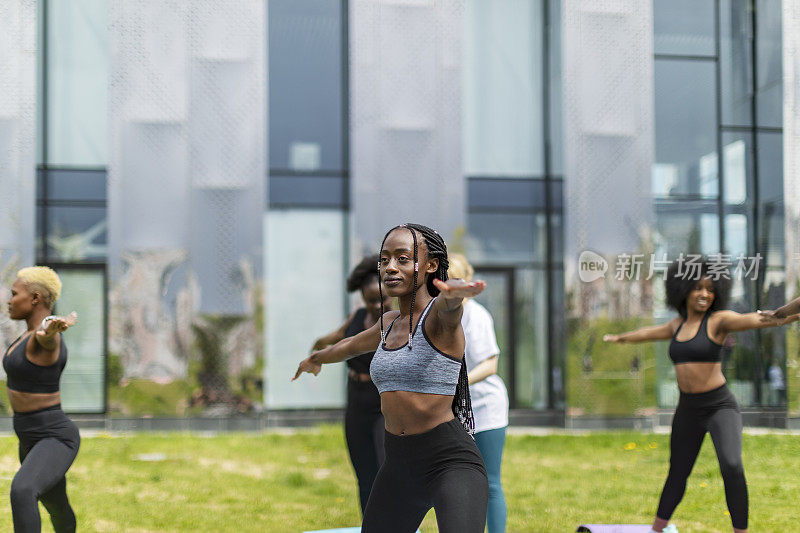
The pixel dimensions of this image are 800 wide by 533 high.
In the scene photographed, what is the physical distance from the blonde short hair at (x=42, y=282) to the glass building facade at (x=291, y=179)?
5735 millimetres

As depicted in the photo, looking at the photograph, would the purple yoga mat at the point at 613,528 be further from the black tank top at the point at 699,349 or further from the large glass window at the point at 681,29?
the large glass window at the point at 681,29

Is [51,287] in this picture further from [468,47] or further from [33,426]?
[468,47]

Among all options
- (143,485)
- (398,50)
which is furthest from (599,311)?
(143,485)

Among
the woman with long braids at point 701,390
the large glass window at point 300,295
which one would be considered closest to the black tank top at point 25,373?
the woman with long braids at point 701,390

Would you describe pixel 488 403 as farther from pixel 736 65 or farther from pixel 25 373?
pixel 736 65

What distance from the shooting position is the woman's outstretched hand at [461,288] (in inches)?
117

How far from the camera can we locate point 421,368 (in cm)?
334

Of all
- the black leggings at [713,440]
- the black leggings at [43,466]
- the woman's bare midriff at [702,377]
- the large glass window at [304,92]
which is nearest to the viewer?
the black leggings at [43,466]

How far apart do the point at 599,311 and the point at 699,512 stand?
435cm

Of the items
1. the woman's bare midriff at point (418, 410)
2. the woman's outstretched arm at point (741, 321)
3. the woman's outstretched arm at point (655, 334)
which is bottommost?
the woman's bare midriff at point (418, 410)

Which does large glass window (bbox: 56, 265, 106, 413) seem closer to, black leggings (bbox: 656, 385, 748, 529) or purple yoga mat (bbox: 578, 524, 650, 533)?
purple yoga mat (bbox: 578, 524, 650, 533)

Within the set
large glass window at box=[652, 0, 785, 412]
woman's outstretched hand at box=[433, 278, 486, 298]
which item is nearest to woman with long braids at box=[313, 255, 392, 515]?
woman's outstretched hand at box=[433, 278, 486, 298]

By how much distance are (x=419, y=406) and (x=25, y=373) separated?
8.12ft

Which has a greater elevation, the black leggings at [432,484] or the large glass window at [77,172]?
the large glass window at [77,172]
